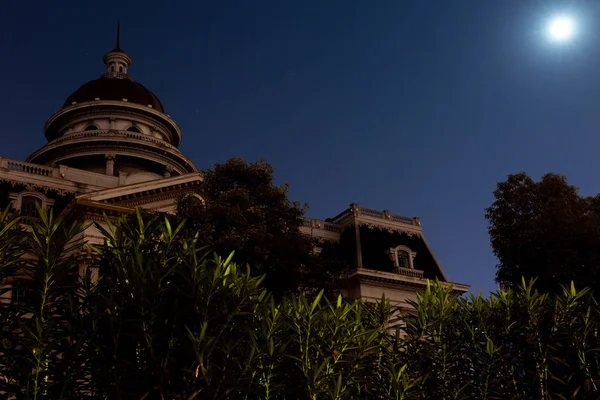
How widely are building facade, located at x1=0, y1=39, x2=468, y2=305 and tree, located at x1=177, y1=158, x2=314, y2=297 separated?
7.82 meters

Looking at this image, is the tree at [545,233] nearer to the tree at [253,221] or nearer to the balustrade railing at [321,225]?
the tree at [253,221]

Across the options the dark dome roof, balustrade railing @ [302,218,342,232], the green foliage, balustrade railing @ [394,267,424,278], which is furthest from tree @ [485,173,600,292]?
the dark dome roof

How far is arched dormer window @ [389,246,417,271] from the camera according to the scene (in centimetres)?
5294

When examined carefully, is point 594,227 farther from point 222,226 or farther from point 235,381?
point 235,381

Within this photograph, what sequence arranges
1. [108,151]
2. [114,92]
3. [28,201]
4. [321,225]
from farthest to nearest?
[114,92], [108,151], [321,225], [28,201]

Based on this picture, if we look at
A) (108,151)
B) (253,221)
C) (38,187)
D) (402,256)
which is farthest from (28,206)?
(402,256)

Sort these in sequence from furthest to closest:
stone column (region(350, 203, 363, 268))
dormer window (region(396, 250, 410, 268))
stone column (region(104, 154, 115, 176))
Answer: stone column (region(104, 154, 115, 176))
dormer window (region(396, 250, 410, 268))
stone column (region(350, 203, 363, 268))

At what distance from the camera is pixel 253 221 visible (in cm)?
3419

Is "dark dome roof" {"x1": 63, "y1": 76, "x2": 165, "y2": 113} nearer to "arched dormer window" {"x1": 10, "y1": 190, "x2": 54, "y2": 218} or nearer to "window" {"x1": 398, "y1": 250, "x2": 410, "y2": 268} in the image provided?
"arched dormer window" {"x1": 10, "y1": 190, "x2": 54, "y2": 218}

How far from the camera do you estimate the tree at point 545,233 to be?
3531cm

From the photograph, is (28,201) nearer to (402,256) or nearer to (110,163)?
(110,163)

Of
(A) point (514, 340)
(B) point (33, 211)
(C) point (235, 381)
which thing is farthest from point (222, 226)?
(C) point (235, 381)

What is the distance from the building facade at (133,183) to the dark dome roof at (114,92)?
10cm

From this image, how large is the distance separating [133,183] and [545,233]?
25.3 m
